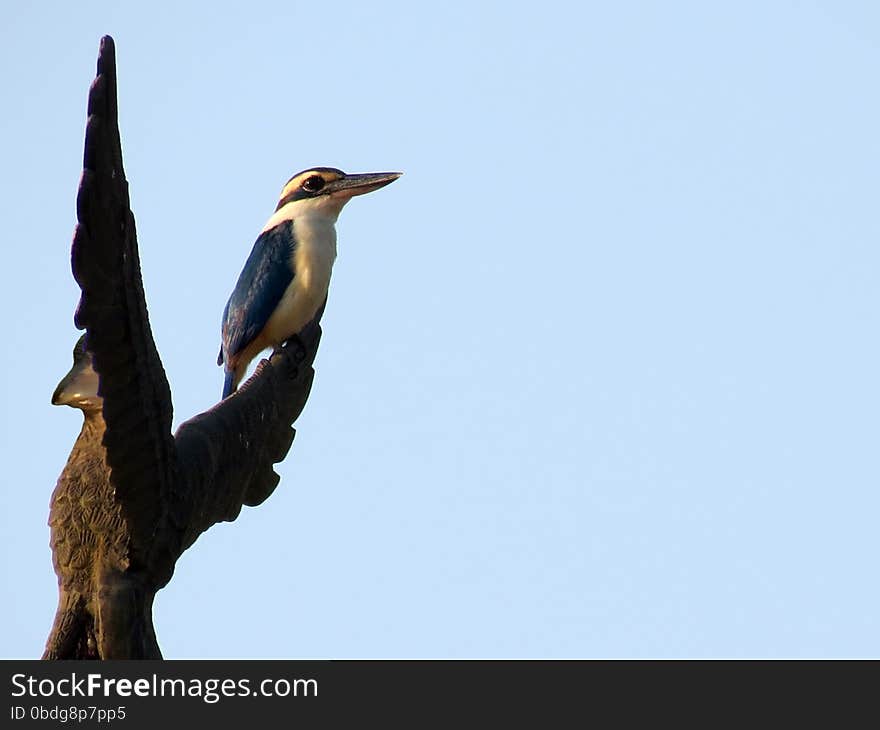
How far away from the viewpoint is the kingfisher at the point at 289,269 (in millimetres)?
8508

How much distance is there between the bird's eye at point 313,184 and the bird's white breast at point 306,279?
0.21 meters

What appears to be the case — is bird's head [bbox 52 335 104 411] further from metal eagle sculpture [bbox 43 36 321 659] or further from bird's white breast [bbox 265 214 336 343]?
bird's white breast [bbox 265 214 336 343]

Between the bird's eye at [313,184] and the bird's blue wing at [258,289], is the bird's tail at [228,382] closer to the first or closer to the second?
the bird's blue wing at [258,289]

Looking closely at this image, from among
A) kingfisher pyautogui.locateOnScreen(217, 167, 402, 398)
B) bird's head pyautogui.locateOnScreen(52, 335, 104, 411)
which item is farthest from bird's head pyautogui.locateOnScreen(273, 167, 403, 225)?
bird's head pyautogui.locateOnScreen(52, 335, 104, 411)

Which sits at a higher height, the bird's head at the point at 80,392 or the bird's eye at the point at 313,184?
the bird's eye at the point at 313,184

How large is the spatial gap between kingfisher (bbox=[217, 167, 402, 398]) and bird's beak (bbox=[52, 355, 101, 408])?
230 centimetres

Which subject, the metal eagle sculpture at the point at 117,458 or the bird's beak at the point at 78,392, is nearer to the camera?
the metal eagle sculpture at the point at 117,458

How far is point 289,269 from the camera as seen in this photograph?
339 inches

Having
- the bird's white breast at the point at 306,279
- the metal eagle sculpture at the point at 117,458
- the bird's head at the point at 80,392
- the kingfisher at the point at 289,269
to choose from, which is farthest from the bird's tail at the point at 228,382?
the bird's head at the point at 80,392

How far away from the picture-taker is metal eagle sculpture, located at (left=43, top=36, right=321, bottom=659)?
4949 mm

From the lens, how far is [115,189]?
4.95 metres
